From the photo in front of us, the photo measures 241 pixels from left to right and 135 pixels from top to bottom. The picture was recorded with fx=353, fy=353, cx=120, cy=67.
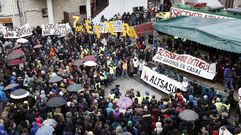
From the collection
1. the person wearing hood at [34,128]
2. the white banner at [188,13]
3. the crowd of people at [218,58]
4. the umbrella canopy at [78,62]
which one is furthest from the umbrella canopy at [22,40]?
the person wearing hood at [34,128]

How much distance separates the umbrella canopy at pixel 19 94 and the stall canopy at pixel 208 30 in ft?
29.6

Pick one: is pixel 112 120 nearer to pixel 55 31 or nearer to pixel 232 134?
pixel 232 134

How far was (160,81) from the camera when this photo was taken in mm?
18141

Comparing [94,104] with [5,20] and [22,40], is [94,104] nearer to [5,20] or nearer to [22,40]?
[22,40]

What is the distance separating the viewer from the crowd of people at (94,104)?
1244 centimetres

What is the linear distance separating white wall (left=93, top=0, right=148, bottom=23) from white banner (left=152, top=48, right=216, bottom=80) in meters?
11.4

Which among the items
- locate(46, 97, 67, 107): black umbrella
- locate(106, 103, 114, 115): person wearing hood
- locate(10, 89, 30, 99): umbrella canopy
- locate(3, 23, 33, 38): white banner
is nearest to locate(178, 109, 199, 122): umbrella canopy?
locate(106, 103, 114, 115): person wearing hood

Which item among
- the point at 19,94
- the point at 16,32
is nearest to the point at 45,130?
the point at 19,94

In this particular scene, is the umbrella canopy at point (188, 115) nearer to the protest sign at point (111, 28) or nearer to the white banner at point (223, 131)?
the white banner at point (223, 131)

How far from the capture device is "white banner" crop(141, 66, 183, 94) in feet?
56.4

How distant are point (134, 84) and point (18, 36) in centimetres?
860

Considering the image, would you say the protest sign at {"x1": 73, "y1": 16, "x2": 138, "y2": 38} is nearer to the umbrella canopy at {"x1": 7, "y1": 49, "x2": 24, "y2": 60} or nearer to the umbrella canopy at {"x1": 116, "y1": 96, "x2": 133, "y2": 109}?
the umbrella canopy at {"x1": 7, "y1": 49, "x2": 24, "y2": 60}

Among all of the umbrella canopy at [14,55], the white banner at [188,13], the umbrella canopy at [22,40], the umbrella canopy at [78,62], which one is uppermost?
the white banner at [188,13]

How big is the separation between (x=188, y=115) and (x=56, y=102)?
4.99 meters
